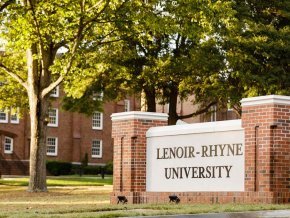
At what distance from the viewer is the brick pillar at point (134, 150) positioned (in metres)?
21.0

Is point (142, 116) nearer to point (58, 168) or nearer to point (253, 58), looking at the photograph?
point (253, 58)

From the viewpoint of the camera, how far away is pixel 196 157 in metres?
19.7

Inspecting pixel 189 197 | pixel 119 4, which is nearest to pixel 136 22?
pixel 119 4

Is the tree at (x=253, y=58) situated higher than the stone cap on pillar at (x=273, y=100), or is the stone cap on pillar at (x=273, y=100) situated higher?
the tree at (x=253, y=58)

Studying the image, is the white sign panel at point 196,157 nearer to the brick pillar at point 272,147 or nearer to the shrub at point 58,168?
the brick pillar at point 272,147

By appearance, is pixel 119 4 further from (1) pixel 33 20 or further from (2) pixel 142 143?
(2) pixel 142 143

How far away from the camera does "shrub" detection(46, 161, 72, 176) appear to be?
213 ft

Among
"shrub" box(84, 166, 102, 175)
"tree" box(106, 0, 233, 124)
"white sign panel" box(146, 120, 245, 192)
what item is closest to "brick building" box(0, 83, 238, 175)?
"shrub" box(84, 166, 102, 175)

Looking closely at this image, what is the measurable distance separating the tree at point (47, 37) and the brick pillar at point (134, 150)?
25.7 feet

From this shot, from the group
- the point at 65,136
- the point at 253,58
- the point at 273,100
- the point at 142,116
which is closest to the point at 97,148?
the point at 65,136

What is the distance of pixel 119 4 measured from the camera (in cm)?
2914

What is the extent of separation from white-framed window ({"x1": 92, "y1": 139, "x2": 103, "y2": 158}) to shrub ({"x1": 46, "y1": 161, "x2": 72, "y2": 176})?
A: 588 centimetres

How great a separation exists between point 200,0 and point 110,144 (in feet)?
145

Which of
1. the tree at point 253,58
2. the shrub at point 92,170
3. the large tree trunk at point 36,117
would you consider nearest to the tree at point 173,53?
the tree at point 253,58
